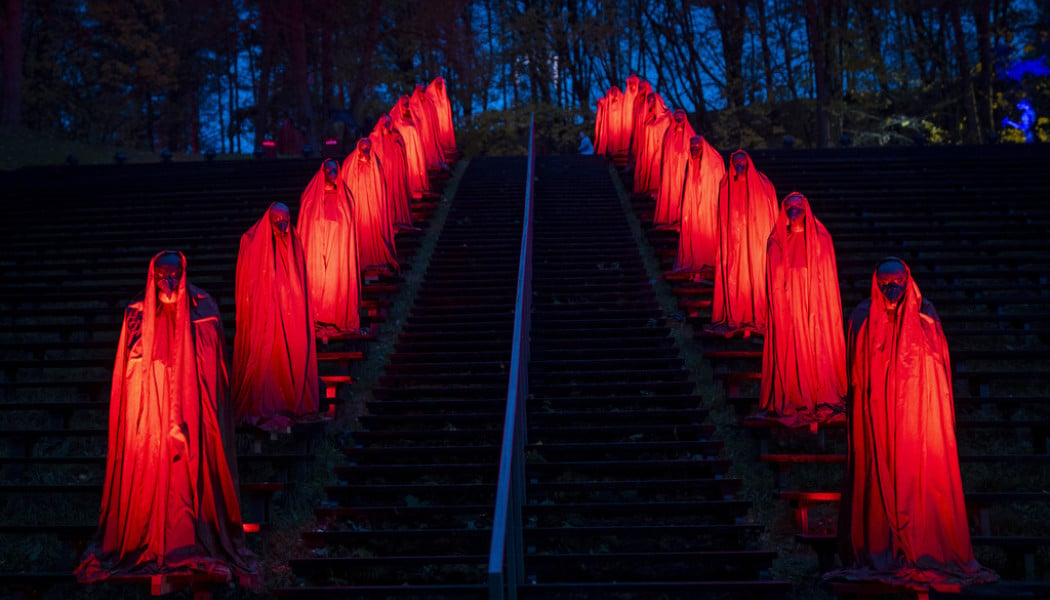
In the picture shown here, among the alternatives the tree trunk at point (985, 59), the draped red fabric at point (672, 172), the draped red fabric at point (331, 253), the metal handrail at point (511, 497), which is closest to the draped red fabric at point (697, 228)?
the draped red fabric at point (672, 172)

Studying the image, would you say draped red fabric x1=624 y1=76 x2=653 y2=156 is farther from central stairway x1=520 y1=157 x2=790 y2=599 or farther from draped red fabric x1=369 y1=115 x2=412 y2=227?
central stairway x1=520 y1=157 x2=790 y2=599

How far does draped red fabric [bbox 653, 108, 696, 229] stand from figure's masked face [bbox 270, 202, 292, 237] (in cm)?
693

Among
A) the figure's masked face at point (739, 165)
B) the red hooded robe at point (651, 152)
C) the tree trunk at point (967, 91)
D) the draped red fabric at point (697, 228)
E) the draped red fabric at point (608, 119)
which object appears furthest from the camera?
the tree trunk at point (967, 91)

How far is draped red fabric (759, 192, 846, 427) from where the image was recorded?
29.1 ft

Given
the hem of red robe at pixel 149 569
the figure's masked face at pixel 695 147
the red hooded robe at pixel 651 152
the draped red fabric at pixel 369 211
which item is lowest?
the hem of red robe at pixel 149 569

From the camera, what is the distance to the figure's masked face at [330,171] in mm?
12102

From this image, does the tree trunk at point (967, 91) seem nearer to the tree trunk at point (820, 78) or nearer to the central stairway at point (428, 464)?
the tree trunk at point (820, 78)

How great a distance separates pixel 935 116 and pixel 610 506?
2647 cm

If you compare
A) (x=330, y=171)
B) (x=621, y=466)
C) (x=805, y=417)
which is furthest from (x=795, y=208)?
(x=330, y=171)

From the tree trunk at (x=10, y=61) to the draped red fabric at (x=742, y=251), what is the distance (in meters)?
20.9

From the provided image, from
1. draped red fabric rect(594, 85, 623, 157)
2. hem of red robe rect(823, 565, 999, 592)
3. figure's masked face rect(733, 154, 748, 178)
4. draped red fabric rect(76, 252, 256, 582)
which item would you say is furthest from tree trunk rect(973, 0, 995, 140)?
draped red fabric rect(76, 252, 256, 582)

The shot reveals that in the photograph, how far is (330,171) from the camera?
478 inches

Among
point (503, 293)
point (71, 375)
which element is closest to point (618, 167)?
point (503, 293)

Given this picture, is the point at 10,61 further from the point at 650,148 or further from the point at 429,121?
the point at 650,148
